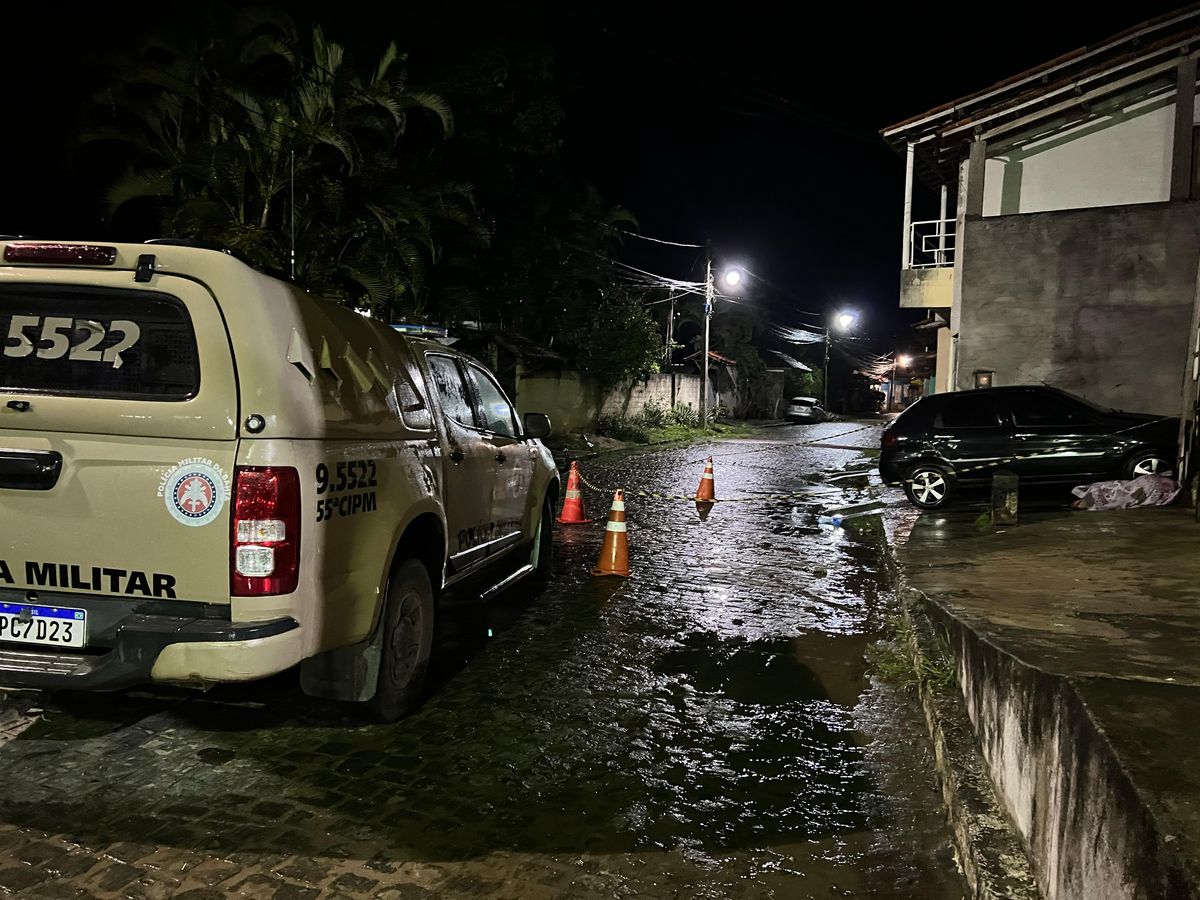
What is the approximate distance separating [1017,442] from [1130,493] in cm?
159

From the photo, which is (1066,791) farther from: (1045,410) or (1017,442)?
(1045,410)

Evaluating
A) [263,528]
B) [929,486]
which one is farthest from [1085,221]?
[263,528]

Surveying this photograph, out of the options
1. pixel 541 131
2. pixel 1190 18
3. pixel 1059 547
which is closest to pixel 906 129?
pixel 1190 18

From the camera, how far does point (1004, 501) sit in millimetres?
9734

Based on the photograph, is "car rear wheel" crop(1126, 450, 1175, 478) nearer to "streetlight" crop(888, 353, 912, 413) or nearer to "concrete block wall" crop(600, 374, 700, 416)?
"concrete block wall" crop(600, 374, 700, 416)

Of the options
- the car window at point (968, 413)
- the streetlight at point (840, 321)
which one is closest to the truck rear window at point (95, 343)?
the car window at point (968, 413)

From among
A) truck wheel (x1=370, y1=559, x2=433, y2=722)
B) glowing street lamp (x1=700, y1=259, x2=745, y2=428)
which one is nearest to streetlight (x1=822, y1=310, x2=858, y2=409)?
glowing street lamp (x1=700, y1=259, x2=745, y2=428)

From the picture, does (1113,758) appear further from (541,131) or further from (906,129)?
(541,131)

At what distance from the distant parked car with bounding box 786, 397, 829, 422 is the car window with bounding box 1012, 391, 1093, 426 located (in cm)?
3726

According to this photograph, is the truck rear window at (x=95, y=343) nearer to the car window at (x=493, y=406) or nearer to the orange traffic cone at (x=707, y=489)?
the car window at (x=493, y=406)

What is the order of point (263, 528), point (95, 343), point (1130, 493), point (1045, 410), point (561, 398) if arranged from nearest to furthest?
point (263, 528) → point (95, 343) → point (1130, 493) → point (1045, 410) → point (561, 398)

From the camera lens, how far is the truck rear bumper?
140 inches

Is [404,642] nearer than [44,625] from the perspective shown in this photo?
No

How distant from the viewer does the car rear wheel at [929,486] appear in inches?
479
